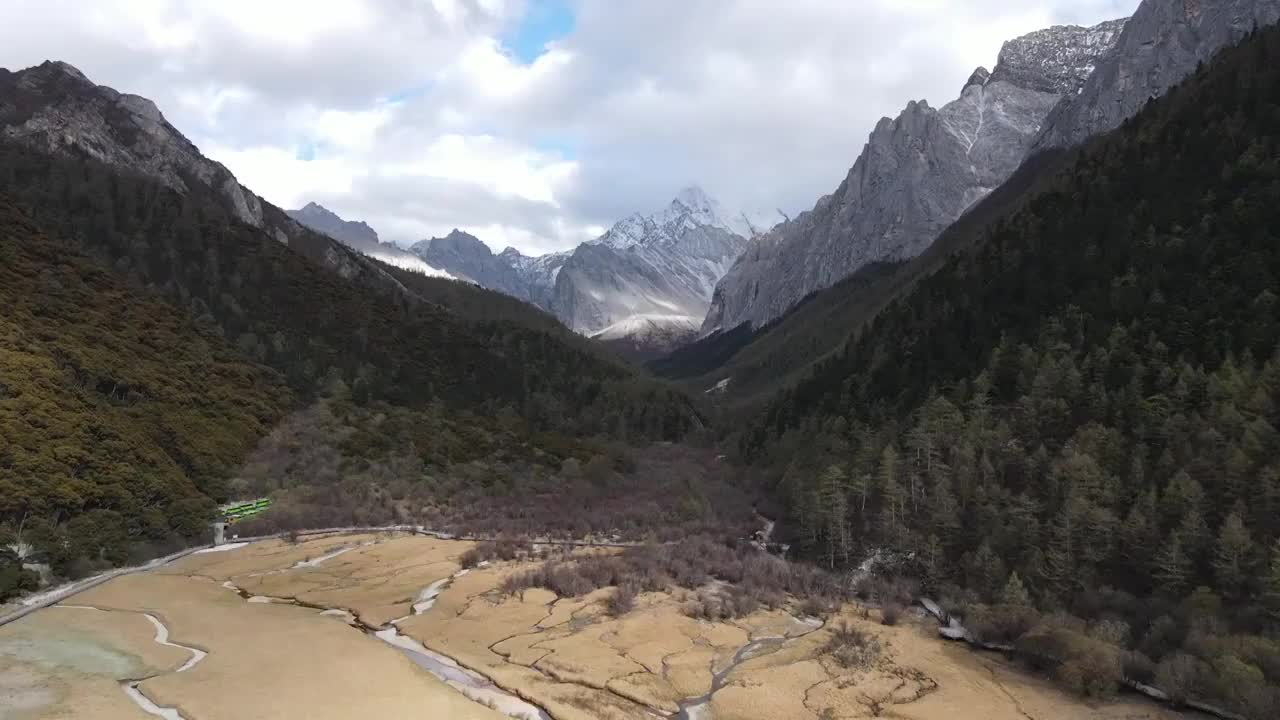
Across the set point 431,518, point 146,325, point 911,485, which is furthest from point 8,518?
point 911,485

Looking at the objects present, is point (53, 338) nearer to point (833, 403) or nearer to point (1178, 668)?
point (1178, 668)

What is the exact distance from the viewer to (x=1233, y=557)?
3778 centimetres

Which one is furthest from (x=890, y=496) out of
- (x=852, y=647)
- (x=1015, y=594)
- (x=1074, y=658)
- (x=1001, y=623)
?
(x=1074, y=658)

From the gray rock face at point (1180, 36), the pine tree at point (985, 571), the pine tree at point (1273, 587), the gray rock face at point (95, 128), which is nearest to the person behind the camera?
the pine tree at point (1273, 587)

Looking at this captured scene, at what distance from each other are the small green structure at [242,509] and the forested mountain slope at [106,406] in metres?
1.57

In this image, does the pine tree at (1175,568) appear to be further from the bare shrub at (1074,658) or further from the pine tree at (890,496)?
the pine tree at (890,496)

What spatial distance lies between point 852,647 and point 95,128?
197 metres

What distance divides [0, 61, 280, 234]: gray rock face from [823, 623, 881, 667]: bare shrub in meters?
174

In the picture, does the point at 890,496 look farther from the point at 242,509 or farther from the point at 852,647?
the point at 242,509

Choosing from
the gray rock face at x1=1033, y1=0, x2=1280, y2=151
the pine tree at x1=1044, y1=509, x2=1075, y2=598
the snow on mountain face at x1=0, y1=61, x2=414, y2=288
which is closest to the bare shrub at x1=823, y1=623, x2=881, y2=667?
the pine tree at x1=1044, y1=509, x2=1075, y2=598

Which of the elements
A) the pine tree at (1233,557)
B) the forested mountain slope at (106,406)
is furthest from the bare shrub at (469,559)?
the pine tree at (1233,557)

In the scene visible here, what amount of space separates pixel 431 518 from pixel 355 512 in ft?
22.7

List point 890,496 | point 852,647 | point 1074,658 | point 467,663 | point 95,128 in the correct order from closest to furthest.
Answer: point 1074,658 < point 467,663 < point 852,647 < point 890,496 < point 95,128

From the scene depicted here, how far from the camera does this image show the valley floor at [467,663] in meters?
24.7
